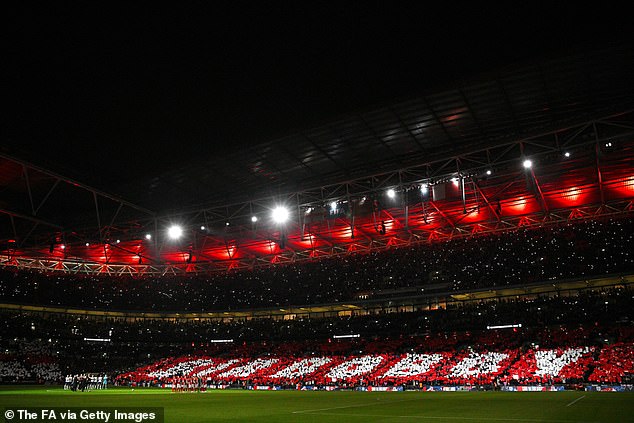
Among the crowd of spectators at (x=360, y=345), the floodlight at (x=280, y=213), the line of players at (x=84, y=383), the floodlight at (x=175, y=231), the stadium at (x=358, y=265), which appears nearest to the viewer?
the stadium at (x=358, y=265)

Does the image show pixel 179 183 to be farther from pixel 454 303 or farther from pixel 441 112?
pixel 454 303

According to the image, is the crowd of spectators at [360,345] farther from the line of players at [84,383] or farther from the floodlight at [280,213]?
the floodlight at [280,213]

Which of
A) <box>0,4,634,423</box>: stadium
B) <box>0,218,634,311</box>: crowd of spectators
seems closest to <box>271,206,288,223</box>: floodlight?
<box>0,4,634,423</box>: stadium

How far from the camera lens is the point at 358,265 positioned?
52.5m

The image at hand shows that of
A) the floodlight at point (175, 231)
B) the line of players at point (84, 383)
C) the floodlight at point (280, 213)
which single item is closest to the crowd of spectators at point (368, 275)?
the line of players at point (84, 383)

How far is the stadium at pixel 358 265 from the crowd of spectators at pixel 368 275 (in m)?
0.22

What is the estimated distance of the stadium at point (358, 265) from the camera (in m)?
22.0

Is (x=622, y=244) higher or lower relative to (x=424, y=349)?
higher

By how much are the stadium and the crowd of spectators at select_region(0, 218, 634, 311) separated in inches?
8.5

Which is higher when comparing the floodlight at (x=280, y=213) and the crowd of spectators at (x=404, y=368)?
the floodlight at (x=280, y=213)

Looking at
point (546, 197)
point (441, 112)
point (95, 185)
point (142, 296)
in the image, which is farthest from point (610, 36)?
point (142, 296)

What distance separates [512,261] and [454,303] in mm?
7616

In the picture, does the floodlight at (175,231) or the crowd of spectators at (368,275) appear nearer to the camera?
the floodlight at (175,231)

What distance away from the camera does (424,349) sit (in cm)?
4544
